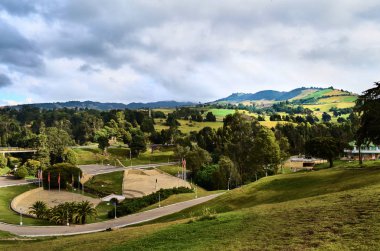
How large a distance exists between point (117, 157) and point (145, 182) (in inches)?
2047

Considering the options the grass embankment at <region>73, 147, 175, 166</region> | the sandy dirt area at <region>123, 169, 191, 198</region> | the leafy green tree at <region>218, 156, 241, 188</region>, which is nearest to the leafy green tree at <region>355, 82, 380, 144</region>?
the leafy green tree at <region>218, 156, 241, 188</region>

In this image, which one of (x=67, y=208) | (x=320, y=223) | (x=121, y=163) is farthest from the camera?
(x=121, y=163)

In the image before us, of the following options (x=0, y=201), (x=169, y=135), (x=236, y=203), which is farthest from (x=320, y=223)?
(x=169, y=135)

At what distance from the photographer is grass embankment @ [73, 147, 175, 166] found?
147250 millimetres

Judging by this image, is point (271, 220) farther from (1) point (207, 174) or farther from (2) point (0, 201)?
(1) point (207, 174)

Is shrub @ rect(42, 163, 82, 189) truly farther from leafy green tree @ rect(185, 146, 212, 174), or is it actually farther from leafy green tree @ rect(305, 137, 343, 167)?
leafy green tree @ rect(305, 137, 343, 167)

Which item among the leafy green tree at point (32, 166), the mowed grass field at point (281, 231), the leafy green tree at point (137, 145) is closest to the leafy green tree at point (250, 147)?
the leafy green tree at point (137, 145)

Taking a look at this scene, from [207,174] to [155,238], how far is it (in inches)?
3373

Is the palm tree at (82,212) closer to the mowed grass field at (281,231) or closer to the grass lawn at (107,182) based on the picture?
the mowed grass field at (281,231)

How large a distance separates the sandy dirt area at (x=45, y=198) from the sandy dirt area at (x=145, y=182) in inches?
428

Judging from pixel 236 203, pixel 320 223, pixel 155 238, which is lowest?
pixel 236 203

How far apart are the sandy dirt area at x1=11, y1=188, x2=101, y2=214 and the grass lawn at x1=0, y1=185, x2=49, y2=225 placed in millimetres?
2108

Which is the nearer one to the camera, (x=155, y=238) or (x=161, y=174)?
(x=155, y=238)

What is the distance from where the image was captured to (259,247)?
1705 cm
